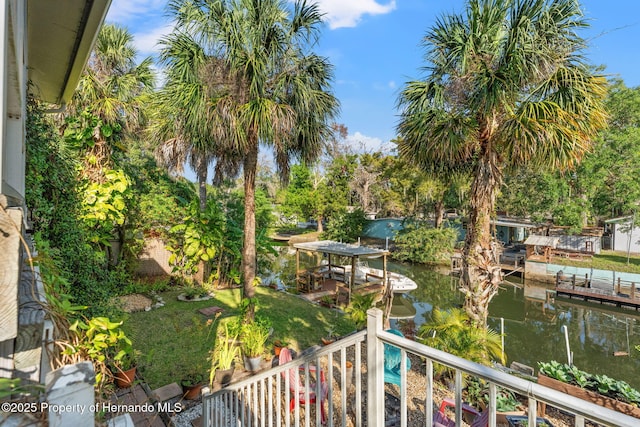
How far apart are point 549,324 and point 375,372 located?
1255 centimetres

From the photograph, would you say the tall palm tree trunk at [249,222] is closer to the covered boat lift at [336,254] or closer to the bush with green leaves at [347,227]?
the covered boat lift at [336,254]

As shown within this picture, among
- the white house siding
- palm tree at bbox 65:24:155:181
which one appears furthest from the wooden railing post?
the white house siding

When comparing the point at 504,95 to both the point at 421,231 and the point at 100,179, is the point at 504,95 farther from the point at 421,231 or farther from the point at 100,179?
the point at 421,231

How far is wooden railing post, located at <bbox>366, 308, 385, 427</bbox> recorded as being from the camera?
6.33 ft

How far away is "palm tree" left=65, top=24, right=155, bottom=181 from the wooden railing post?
6.67 m

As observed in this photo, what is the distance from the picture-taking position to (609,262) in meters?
17.1

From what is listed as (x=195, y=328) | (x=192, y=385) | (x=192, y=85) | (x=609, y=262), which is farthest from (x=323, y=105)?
(x=609, y=262)

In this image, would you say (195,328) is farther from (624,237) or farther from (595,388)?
(624,237)

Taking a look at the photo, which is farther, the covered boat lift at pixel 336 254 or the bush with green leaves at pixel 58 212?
the covered boat lift at pixel 336 254

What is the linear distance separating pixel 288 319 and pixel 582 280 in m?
14.8

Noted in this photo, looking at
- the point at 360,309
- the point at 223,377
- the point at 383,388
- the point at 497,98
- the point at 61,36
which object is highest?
the point at 497,98

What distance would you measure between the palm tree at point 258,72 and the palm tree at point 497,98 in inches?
88.9

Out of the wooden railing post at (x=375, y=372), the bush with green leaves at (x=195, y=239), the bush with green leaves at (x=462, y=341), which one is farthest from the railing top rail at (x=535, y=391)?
the bush with green leaves at (x=195, y=239)

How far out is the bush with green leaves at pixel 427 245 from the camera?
19.0 metres
